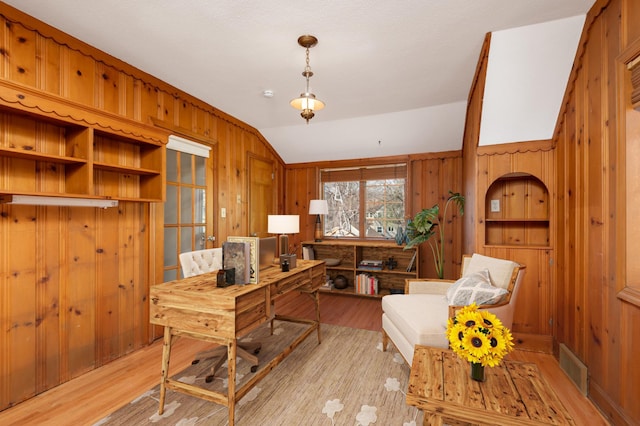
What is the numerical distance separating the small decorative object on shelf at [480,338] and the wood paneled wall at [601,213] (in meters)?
0.89

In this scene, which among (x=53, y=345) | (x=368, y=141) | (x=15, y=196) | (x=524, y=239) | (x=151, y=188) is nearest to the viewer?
(x=15, y=196)

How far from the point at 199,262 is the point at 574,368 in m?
3.02

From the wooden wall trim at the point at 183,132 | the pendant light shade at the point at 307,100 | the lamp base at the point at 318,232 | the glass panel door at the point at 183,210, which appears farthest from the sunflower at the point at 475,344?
the lamp base at the point at 318,232

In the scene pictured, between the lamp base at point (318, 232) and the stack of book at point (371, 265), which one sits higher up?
the lamp base at point (318, 232)

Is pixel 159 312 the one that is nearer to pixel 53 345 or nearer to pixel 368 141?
pixel 53 345

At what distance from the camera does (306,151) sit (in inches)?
188

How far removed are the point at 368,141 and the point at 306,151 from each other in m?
1.07

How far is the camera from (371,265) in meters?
4.38

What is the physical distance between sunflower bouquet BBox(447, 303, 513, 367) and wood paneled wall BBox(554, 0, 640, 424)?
892mm

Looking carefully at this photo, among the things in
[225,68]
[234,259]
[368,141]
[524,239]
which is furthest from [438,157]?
[234,259]

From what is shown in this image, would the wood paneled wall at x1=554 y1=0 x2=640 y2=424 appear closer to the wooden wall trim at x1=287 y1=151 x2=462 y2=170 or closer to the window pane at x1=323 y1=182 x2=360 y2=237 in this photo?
the wooden wall trim at x1=287 y1=151 x2=462 y2=170

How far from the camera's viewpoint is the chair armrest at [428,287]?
8.59 ft

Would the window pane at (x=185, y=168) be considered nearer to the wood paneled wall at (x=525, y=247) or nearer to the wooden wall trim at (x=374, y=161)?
the wooden wall trim at (x=374, y=161)

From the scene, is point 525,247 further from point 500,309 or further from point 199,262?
point 199,262
